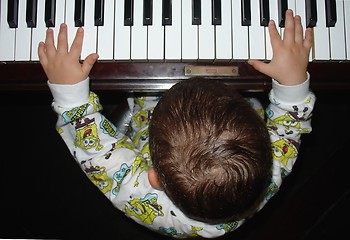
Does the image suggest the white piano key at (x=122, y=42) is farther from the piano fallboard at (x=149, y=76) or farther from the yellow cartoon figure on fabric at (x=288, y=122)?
the yellow cartoon figure on fabric at (x=288, y=122)

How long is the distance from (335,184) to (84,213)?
925 mm

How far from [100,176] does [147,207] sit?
0.46 ft

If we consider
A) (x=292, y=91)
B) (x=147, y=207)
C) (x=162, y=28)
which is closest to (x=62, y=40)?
(x=162, y=28)

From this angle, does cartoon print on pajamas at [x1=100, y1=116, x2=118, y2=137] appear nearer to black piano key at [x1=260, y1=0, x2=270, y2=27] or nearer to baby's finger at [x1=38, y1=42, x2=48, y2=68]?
baby's finger at [x1=38, y1=42, x2=48, y2=68]

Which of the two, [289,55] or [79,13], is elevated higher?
[79,13]

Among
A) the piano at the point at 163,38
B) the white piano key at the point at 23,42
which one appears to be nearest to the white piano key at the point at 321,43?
the piano at the point at 163,38

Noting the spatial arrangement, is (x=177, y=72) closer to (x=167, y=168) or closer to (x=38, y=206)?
(x=167, y=168)

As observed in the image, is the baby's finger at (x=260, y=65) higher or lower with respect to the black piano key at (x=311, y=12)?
lower

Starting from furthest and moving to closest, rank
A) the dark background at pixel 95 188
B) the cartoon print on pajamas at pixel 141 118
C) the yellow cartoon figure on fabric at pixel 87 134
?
1. the dark background at pixel 95 188
2. the cartoon print on pajamas at pixel 141 118
3. the yellow cartoon figure on fabric at pixel 87 134

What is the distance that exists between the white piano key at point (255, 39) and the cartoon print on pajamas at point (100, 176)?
450mm

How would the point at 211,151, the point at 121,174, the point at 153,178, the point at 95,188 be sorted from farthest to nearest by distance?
the point at 95,188, the point at 121,174, the point at 153,178, the point at 211,151

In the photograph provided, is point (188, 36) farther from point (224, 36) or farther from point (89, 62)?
point (89, 62)

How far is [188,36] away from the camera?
38.7 inches

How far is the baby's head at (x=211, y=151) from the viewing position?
0.76 meters
